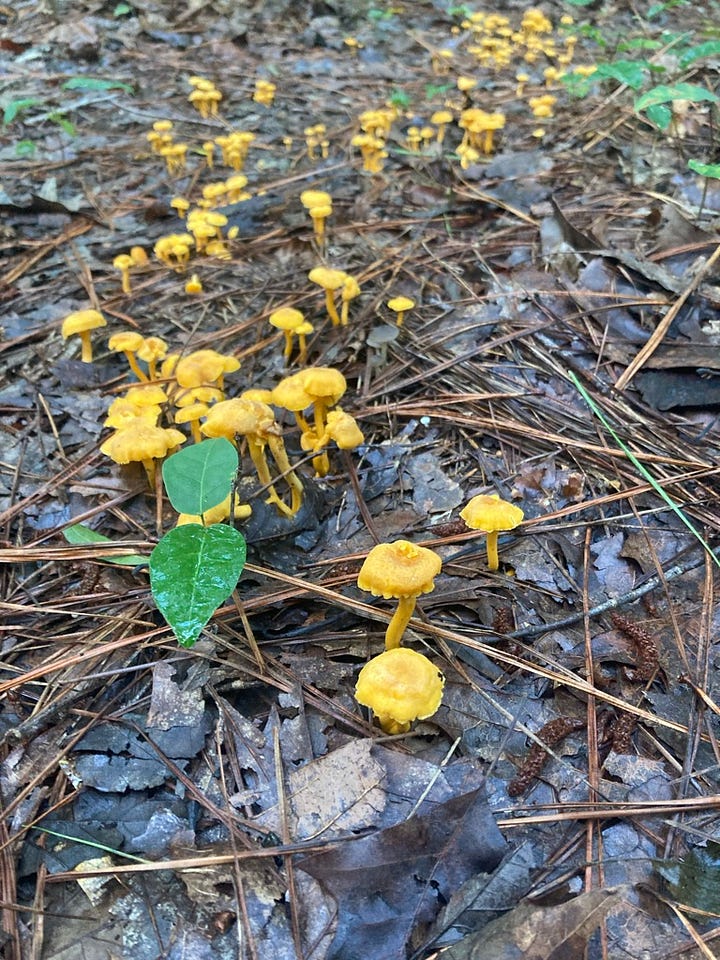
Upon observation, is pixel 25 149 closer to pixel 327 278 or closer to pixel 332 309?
pixel 332 309

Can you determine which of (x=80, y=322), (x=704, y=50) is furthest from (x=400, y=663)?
(x=704, y=50)

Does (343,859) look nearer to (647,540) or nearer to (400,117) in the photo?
(647,540)

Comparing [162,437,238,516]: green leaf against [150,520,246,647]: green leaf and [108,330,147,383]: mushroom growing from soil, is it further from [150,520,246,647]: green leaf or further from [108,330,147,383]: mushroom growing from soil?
[108,330,147,383]: mushroom growing from soil

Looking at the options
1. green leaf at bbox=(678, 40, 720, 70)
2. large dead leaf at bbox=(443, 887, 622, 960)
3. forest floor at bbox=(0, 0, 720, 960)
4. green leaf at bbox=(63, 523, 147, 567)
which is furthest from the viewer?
green leaf at bbox=(678, 40, 720, 70)

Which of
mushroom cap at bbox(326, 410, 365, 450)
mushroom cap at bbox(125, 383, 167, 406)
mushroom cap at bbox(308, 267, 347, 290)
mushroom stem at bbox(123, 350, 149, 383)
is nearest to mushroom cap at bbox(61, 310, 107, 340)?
mushroom stem at bbox(123, 350, 149, 383)

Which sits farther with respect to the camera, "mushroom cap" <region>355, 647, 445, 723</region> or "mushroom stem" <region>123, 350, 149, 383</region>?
"mushroom stem" <region>123, 350, 149, 383</region>

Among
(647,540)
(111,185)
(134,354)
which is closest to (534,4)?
(111,185)

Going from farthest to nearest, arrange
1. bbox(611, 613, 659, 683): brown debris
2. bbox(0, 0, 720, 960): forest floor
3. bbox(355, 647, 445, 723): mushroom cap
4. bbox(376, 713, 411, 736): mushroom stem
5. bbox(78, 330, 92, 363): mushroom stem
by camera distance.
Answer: bbox(78, 330, 92, 363): mushroom stem, bbox(611, 613, 659, 683): brown debris, bbox(376, 713, 411, 736): mushroom stem, bbox(355, 647, 445, 723): mushroom cap, bbox(0, 0, 720, 960): forest floor
